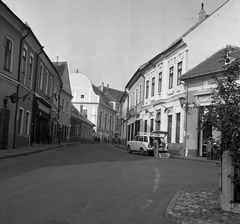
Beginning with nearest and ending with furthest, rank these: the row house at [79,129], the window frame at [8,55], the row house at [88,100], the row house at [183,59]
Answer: the window frame at [8,55] < the row house at [183,59] < the row house at [79,129] < the row house at [88,100]

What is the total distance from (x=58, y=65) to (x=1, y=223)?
42487 mm

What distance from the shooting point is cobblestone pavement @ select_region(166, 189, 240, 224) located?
5.42 m

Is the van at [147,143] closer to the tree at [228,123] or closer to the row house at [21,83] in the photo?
the row house at [21,83]

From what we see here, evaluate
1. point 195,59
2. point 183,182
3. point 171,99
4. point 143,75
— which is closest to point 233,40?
point 195,59

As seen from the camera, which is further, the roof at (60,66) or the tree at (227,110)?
the roof at (60,66)

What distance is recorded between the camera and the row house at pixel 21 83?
64.5ft

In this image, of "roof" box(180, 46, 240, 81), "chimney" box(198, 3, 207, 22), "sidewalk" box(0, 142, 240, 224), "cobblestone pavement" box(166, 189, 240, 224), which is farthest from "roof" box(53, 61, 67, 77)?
"cobblestone pavement" box(166, 189, 240, 224)

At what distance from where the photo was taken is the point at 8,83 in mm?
20375

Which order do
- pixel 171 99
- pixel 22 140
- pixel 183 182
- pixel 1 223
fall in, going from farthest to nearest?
pixel 171 99 → pixel 22 140 → pixel 183 182 → pixel 1 223

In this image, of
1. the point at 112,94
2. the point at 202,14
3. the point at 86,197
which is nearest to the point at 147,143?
the point at 202,14

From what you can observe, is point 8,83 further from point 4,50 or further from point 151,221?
point 151,221

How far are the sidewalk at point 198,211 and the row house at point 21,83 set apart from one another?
579 inches

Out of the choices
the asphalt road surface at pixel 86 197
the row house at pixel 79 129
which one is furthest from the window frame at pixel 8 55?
the row house at pixel 79 129

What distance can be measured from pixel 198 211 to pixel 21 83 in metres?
18.9
